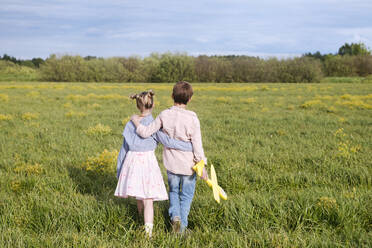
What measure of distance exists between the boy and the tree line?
Answer: 49.1 m

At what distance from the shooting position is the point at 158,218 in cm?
335

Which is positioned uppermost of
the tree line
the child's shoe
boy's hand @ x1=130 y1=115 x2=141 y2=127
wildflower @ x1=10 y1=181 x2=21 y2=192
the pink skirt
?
the tree line

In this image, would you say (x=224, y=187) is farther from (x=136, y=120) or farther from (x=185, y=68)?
(x=185, y=68)

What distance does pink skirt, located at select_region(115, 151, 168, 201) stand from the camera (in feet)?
9.60

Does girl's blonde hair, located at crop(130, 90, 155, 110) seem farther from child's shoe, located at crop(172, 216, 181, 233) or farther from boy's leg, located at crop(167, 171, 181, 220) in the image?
child's shoe, located at crop(172, 216, 181, 233)

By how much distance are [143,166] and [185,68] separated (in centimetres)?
5395

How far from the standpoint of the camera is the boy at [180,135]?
297 cm

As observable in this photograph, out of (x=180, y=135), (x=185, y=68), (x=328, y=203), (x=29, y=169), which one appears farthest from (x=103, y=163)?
(x=185, y=68)

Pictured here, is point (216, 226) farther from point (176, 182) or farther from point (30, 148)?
point (30, 148)

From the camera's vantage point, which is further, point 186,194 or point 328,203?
point 328,203

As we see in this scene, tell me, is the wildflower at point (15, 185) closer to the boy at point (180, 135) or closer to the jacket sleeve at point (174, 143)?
the boy at point (180, 135)

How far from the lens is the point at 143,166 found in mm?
3000

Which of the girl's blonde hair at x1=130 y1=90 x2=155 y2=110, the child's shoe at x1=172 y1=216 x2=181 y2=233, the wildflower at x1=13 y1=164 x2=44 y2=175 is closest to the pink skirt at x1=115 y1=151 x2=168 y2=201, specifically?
the child's shoe at x1=172 y1=216 x2=181 y2=233

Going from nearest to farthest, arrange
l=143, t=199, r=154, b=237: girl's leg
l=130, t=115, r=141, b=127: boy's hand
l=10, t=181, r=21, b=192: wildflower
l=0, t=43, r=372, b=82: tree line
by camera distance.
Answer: l=143, t=199, r=154, b=237: girl's leg
l=130, t=115, r=141, b=127: boy's hand
l=10, t=181, r=21, b=192: wildflower
l=0, t=43, r=372, b=82: tree line
